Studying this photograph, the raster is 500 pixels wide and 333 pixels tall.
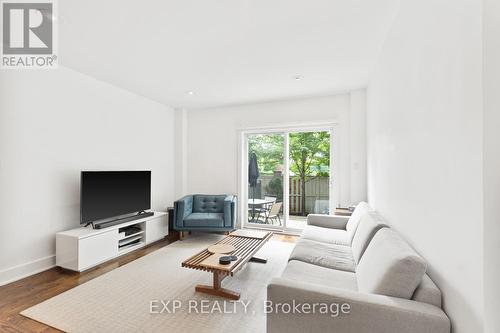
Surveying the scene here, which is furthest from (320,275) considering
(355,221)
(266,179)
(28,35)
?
(28,35)

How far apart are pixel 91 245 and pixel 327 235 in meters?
2.85

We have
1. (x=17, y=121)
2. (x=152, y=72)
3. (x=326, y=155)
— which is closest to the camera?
(x=17, y=121)

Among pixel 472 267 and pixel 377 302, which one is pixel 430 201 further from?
pixel 377 302

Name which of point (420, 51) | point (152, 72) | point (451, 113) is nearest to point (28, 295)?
point (152, 72)

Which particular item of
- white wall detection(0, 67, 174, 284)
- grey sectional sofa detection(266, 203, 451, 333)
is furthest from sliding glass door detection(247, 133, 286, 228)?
grey sectional sofa detection(266, 203, 451, 333)

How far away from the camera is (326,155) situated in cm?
448

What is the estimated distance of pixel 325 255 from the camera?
2303mm

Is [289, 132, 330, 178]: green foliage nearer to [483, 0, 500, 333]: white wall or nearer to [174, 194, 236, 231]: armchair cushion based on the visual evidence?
[174, 194, 236, 231]: armchair cushion

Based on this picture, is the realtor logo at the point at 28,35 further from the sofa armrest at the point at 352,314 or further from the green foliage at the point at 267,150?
the green foliage at the point at 267,150

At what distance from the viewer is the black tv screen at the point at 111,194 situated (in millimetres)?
3127

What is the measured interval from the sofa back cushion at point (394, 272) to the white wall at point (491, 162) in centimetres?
41

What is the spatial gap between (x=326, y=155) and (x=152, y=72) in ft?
10.4

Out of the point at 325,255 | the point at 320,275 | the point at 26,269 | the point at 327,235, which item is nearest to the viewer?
the point at 320,275

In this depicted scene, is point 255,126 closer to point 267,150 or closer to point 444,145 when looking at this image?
point 267,150
